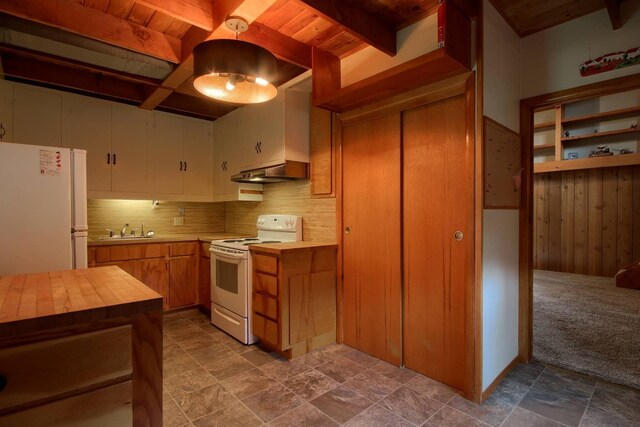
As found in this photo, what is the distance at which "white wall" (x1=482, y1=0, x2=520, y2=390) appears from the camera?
6.66 feet

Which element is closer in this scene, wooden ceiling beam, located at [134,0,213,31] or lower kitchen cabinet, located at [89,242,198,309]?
wooden ceiling beam, located at [134,0,213,31]

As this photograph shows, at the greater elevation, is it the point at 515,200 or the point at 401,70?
the point at 401,70

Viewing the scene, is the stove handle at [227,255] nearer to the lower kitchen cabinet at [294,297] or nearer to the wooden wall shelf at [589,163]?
the lower kitchen cabinet at [294,297]

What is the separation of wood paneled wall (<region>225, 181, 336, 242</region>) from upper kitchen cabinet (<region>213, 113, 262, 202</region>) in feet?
0.73

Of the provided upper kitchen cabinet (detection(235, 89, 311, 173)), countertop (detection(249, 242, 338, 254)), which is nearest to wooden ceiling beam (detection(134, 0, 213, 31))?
upper kitchen cabinet (detection(235, 89, 311, 173))

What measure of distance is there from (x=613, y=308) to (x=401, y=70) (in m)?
3.89

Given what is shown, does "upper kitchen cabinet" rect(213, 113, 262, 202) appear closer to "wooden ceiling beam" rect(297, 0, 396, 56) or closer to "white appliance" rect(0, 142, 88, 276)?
"white appliance" rect(0, 142, 88, 276)

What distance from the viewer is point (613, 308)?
3705mm

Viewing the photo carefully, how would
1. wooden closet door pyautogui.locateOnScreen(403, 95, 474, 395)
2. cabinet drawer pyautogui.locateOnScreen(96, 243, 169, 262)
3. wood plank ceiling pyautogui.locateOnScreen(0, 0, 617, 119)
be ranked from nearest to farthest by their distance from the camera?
wood plank ceiling pyautogui.locateOnScreen(0, 0, 617, 119) → wooden closet door pyautogui.locateOnScreen(403, 95, 474, 395) → cabinet drawer pyautogui.locateOnScreen(96, 243, 169, 262)

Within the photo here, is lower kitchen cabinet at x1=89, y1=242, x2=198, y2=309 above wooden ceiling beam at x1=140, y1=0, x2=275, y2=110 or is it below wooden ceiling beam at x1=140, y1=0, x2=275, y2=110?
below

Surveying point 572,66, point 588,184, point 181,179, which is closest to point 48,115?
point 181,179

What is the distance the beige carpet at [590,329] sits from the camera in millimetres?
2379

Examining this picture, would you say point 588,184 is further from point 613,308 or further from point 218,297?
point 218,297

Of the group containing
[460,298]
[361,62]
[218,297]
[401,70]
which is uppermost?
[361,62]
